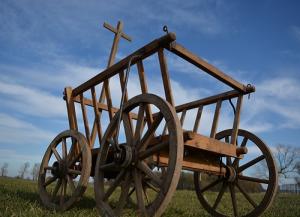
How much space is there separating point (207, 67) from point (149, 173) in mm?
1491

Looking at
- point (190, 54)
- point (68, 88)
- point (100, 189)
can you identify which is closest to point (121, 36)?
point (68, 88)

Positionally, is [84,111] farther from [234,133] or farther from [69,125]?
[234,133]

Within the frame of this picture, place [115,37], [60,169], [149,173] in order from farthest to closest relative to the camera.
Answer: [115,37] → [60,169] → [149,173]

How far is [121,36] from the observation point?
7109 millimetres

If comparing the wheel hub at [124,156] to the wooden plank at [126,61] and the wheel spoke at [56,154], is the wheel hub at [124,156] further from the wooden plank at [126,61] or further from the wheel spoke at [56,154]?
the wheel spoke at [56,154]

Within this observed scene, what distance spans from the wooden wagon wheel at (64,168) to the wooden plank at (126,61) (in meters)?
0.68

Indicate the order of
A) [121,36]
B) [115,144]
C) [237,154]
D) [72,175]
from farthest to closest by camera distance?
1. [121,36]
2. [72,175]
3. [237,154]
4. [115,144]

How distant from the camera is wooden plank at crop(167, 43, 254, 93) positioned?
10.6 feet

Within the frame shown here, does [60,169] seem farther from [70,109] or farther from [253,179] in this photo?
[253,179]

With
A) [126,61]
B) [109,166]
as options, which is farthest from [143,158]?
[126,61]

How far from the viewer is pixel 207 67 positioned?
367 centimetres

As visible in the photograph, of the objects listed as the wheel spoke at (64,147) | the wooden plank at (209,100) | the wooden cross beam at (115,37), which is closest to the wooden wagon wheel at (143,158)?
the wheel spoke at (64,147)

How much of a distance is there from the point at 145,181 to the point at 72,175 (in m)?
1.22

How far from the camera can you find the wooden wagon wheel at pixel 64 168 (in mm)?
3906
